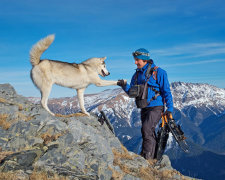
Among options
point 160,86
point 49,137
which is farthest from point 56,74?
point 160,86

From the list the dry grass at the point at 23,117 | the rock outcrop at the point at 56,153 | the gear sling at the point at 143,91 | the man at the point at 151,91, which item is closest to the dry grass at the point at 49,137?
the rock outcrop at the point at 56,153

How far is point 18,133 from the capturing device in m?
9.39

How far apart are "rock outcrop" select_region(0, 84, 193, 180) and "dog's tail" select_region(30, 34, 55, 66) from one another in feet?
8.56

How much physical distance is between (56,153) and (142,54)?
5.82 m

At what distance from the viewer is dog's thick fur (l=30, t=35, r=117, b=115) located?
12.5 metres

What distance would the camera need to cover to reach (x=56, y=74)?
13.0 metres

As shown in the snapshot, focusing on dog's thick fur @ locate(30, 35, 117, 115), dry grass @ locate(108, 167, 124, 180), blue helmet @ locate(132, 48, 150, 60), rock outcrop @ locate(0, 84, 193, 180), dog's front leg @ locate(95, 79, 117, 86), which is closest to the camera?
rock outcrop @ locate(0, 84, 193, 180)

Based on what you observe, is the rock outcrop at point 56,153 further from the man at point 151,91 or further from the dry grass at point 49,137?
the man at point 151,91

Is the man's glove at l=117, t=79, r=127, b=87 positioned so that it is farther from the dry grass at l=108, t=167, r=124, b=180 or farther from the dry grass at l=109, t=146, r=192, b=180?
the dry grass at l=108, t=167, r=124, b=180

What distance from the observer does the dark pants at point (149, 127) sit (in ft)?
37.1

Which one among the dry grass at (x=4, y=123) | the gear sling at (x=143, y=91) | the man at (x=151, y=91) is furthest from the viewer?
the man at (x=151, y=91)

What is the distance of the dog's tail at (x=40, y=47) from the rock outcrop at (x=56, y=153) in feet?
8.56

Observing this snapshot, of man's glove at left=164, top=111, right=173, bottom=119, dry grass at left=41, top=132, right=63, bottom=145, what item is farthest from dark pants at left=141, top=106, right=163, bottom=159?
dry grass at left=41, top=132, right=63, bottom=145

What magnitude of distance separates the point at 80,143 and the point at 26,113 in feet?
10.1
